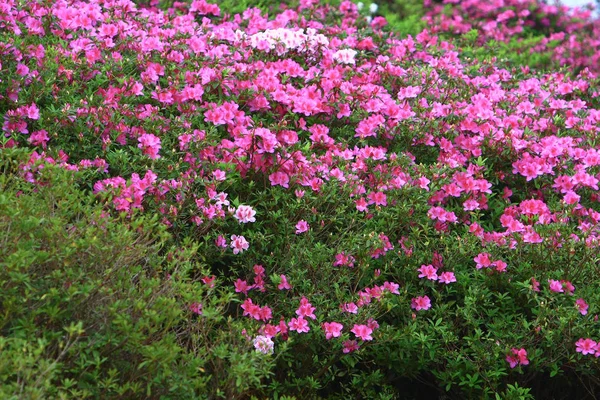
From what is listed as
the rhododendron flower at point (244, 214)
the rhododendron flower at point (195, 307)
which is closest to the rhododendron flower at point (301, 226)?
the rhododendron flower at point (244, 214)

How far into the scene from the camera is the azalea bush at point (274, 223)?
296 centimetres

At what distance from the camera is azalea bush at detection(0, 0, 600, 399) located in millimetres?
2959

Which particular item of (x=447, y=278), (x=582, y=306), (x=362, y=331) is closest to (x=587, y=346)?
(x=582, y=306)

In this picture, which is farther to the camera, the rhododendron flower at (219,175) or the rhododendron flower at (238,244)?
the rhododendron flower at (219,175)

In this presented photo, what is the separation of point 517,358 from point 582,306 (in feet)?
1.26

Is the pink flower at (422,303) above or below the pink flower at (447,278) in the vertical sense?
below

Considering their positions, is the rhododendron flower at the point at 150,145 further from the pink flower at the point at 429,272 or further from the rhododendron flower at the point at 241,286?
the pink flower at the point at 429,272

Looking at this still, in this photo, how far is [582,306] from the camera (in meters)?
3.83

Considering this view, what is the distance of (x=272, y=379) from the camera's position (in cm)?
362

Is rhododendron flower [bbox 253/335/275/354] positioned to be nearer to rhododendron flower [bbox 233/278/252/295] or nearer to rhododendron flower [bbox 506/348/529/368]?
rhododendron flower [bbox 233/278/252/295]

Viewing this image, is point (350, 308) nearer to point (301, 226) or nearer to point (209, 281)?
point (301, 226)

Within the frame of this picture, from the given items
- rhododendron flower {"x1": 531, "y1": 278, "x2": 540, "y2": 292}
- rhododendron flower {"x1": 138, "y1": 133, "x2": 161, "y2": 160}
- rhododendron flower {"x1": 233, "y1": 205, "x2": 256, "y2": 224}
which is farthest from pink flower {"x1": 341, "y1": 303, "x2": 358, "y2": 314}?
rhododendron flower {"x1": 138, "y1": 133, "x2": 161, "y2": 160}

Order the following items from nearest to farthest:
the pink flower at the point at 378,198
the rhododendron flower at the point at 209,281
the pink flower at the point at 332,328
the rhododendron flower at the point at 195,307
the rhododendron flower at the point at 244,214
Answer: the rhododendron flower at the point at 195,307
the rhododendron flower at the point at 209,281
the pink flower at the point at 332,328
the rhododendron flower at the point at 244,214
the pink flower at the point at 378,198

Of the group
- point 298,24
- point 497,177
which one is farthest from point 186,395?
point 298,24
